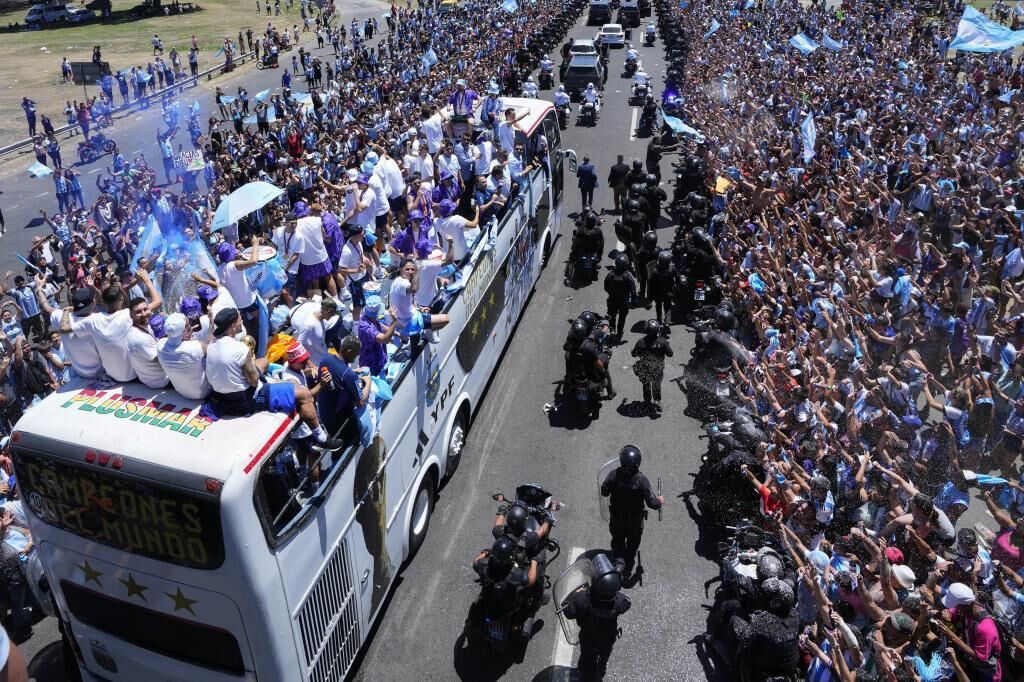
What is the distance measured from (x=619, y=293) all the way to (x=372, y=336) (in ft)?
18.0

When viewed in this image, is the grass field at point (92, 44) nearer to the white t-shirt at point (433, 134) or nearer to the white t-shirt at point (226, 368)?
the white t-shirt at point (433, 134)

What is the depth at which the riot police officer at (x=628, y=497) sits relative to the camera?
703cm

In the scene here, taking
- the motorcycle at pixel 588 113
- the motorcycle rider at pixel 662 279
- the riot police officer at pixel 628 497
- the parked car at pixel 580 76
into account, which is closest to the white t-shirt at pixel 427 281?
the riot police officer at pixel 628 497

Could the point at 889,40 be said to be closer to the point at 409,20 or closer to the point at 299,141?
the point at 299,141

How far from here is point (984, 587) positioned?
5625 mm

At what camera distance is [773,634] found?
225 inches

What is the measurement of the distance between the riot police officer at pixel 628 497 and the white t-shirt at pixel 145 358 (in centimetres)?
391

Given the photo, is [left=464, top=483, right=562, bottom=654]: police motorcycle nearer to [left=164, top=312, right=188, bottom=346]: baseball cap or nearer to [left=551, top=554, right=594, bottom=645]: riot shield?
[left=551, top=554, right=594, bottom=645]: riot shield

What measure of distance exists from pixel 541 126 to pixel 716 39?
62.4 ft

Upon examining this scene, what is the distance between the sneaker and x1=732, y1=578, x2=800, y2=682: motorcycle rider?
3.40m

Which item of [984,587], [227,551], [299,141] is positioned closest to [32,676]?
[227,551]

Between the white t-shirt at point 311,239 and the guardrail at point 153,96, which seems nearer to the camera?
the white t-shirt at point 311,239

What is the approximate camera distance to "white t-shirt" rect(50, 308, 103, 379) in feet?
17.7

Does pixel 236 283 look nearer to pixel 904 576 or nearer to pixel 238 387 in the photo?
pixel 238 387
